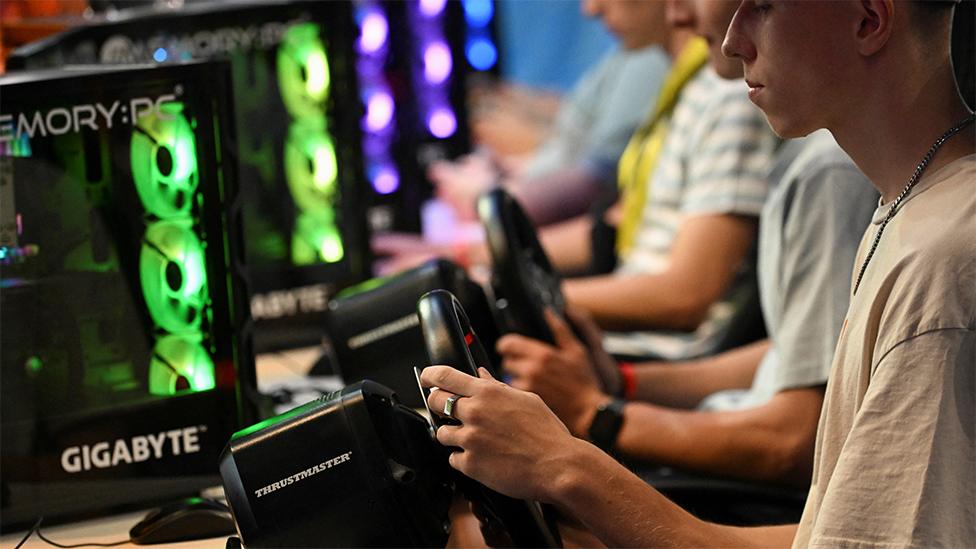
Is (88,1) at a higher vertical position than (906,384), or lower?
higher

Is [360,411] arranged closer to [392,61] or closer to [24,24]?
[24,24]

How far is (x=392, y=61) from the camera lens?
331cm

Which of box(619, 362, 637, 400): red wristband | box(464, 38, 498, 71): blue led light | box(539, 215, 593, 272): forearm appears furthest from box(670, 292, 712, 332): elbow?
box(464, 38, 498, 71): blue led light

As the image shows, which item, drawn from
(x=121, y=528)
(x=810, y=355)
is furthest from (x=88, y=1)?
(x=810, y=355)

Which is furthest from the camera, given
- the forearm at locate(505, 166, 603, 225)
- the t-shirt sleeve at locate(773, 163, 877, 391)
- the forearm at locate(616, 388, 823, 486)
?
the forearm at locate(505, 166, 603, 225)

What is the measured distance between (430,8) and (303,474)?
2.43 m

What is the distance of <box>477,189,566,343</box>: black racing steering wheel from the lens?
2.00 meters

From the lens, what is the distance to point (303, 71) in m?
2.52

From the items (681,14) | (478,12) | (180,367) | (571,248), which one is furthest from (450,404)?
(478,12)

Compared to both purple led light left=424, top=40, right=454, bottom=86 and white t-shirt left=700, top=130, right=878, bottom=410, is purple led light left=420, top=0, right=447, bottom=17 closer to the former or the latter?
purple led light left=424, top=40, right=454, bottom=86

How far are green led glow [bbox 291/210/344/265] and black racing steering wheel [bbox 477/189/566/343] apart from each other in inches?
22.8

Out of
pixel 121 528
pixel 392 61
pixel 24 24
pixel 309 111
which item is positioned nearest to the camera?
pixel 121 528

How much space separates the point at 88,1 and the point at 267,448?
1.73 meters

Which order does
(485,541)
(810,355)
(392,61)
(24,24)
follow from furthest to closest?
(392,61) < (24,24) < (810,355) < (485,541)
